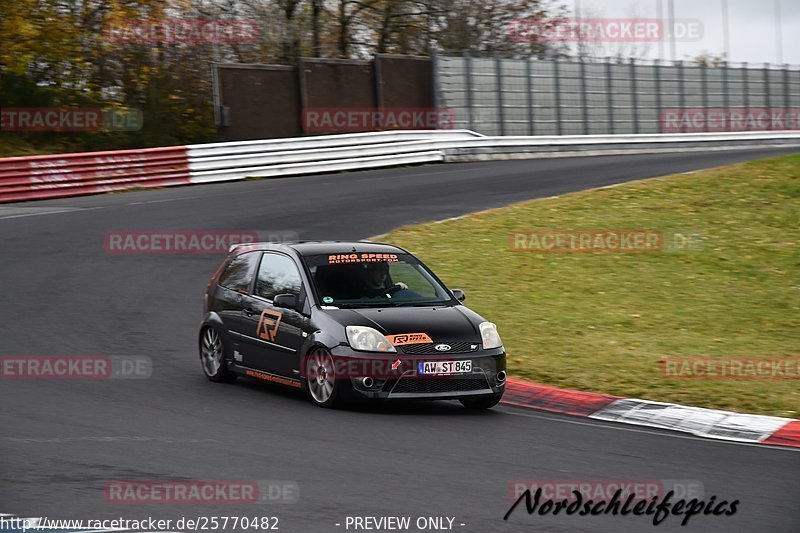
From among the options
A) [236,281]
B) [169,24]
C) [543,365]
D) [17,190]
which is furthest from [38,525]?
[169,24]

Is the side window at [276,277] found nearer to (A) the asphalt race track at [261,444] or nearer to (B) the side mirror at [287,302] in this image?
(B) the side mirror at [287,302]

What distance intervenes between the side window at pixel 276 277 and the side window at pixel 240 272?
0.15m

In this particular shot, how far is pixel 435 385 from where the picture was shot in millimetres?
9750

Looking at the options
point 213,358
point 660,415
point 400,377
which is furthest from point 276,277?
point 660,415

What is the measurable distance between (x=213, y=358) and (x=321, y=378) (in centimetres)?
199

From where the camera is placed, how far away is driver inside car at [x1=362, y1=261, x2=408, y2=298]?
10664 millimetres

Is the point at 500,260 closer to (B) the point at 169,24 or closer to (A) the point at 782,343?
(A) the point at 782,343

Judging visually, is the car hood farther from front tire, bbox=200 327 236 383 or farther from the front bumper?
front tire, bbox=200 327 236 383

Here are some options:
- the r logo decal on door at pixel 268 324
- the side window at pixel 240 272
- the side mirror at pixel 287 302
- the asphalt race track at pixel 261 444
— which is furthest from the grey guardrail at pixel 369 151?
the side mirror at pixel 287 302

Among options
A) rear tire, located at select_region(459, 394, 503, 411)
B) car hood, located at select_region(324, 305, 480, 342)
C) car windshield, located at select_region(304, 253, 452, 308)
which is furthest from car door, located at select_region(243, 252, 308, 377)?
rear tire, located at select_region(459, 394, 503, 411)

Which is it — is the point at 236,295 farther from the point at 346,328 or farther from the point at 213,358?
the point at 346,328

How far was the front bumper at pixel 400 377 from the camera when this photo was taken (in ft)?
31.7

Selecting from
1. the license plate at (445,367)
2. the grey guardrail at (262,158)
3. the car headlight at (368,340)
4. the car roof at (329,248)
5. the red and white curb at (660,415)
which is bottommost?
the red and white curb at (660,415)

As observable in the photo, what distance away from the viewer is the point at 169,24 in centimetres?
3353
